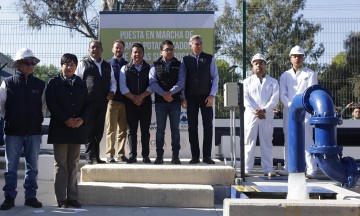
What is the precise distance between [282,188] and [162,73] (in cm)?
294

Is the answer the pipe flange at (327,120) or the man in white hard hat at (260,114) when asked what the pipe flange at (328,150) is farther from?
the man in white hard hat at (260,114)

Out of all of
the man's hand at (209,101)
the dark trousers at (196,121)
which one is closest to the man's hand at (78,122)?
the dark trousers at (196,121)

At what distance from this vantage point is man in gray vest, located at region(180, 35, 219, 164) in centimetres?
675

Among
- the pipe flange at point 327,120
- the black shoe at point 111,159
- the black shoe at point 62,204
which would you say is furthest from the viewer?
the black shoe at point 111,159

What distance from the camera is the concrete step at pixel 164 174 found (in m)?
6.10

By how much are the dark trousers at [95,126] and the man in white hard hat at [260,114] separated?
7.38ft

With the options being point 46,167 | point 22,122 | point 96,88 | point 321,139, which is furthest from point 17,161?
point 321,139

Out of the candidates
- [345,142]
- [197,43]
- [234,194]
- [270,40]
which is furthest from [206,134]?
[270,40]

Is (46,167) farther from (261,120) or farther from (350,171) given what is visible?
(350,171)

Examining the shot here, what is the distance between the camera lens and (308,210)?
3.20 m

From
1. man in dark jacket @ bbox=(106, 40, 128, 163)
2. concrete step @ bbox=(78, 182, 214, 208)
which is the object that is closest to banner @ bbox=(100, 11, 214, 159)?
man in dark jacket @ bbox=(106, 40, 128, 163)

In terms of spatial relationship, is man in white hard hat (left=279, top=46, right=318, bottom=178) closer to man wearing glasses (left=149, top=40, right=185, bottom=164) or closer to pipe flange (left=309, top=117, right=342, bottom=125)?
man wearing glasses (left=149, top=40, right=185, bottom=164)

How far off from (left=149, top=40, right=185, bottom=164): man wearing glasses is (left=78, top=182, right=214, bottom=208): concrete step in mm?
999

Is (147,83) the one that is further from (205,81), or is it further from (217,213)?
(217,213)
